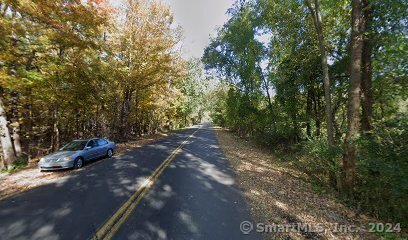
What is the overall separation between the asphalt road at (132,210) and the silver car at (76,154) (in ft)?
3.36

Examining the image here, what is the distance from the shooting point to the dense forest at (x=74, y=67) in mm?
9305

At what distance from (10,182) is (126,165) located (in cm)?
411

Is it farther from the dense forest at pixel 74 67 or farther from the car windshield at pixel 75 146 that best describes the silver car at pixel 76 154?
the dense forest at pixel 74 67

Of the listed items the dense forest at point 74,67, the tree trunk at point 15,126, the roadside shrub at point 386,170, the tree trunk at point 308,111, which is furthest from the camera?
the tree trunk at point 308,111

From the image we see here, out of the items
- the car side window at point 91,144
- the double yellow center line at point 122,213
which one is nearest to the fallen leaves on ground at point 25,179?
the car side window at point 91,144

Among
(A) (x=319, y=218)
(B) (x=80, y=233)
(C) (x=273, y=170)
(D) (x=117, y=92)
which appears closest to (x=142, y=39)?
(D) (x=117, y=92)

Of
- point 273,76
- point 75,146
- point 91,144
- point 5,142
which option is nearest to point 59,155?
point 75,146

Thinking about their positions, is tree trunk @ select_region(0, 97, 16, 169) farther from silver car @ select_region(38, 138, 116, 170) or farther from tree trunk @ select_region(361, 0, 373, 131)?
tree trunk @ select_region(361, 0, 373, 131)

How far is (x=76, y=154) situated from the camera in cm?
932

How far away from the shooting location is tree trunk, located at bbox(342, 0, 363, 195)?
6469mm

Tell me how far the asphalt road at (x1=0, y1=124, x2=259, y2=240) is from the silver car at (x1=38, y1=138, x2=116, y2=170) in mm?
1025

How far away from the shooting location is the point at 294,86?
13.2 m

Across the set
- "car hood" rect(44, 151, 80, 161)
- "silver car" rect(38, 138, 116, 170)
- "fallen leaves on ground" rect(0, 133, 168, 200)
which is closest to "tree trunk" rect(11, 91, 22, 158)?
"fallen leaves on ground" rect(0, 133, 168, 200)

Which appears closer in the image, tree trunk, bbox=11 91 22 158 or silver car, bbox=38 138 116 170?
silver car, bbox=38 138 116 170
